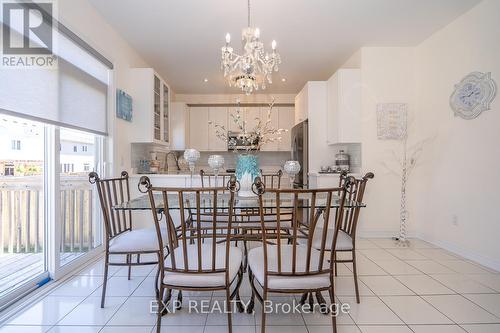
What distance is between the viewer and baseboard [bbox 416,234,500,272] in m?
2.46

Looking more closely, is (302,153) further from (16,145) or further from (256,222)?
(16,145)

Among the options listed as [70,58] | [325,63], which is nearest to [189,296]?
[70,58]

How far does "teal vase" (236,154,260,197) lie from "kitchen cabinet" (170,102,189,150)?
3252 mm

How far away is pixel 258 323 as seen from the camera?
1.65 metres

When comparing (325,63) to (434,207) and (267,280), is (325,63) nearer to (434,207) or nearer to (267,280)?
(434,207)

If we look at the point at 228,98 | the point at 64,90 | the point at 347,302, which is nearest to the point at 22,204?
the point at 64,90

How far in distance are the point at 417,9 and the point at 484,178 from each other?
184 cm

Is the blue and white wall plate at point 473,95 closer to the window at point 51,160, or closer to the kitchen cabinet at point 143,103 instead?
the kitchen cabinet at point 143,103

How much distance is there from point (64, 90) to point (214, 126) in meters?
3.45

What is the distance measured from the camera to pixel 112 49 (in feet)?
9.90
